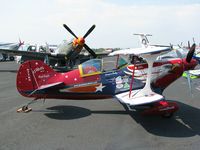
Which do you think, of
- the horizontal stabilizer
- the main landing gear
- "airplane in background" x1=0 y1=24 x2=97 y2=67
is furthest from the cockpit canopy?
"airplane in background" x1=0 y1=24 x2=97 y2=67

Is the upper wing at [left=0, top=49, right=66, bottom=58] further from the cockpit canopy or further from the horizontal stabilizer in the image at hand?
the horizontal stabilizer

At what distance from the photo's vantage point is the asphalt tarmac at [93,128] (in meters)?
5.36

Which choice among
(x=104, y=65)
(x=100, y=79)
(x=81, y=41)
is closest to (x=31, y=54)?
(x=81, y=41)

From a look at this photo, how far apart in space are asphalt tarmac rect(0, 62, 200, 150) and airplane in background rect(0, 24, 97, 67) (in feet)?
43.1

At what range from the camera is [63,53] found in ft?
74.6

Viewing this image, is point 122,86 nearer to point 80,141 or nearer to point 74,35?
point 80,141

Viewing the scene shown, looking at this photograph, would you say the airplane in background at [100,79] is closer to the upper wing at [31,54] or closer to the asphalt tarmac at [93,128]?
the asphalt tarmac at [93,128]

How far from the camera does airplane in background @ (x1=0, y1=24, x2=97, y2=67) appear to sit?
71.9 feet

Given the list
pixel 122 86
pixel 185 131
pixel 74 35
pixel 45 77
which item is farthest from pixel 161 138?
pixel 74 35

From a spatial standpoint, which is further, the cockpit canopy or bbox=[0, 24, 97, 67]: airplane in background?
bbox=[0, 24, 97, 67]: airplane in background

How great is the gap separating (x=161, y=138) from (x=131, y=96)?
A: 5.27 ft

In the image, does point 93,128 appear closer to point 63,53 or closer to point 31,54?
point 63,53

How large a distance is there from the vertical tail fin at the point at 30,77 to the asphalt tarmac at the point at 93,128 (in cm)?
75

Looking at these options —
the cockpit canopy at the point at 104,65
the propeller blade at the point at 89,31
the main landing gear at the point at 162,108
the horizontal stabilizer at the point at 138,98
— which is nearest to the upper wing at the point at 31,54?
the propeller blade at the point at 89,31
